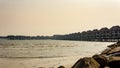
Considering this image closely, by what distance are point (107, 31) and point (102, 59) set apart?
118m

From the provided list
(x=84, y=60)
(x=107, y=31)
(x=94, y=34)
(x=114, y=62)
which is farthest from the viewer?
(x=94, y=34)

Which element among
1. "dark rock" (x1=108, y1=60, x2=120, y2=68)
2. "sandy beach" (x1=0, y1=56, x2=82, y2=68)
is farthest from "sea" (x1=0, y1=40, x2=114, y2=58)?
"dark rock" (x1=108, y1=60, x2=120, y2=68)

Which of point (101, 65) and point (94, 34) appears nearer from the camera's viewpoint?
point (101, 65)

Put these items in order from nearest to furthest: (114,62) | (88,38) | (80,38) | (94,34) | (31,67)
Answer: (114,62), (31,67), (94,34), (88,38), (80,38)

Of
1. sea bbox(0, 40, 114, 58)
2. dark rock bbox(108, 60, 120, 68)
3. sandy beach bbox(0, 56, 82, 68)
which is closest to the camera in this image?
dark rock bbox(108, 60, 120, 68)

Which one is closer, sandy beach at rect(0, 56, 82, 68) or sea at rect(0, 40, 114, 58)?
sandy beach at rect(0, 56, 82, 68)

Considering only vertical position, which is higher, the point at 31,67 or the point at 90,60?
the point at 90,60

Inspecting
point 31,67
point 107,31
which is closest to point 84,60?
point 31,67

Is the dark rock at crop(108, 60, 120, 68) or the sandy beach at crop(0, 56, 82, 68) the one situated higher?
the dark rock at crop(108, 60, 120, 68)

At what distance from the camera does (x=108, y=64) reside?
11.5 m

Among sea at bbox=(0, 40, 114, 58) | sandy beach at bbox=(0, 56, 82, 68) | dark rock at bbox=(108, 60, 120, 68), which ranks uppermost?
dark rock at bbox=(108, 60, 120, 68)

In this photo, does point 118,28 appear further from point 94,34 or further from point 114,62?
point 114,62

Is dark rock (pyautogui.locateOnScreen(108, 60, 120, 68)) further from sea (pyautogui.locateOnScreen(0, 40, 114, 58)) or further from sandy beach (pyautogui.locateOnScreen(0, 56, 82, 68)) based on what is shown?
sea (pyautogui.locateOnScreen(0, 40, 114, 58))

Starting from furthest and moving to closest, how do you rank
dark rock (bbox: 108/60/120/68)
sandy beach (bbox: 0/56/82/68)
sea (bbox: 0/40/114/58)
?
1. sea (bbox: 0/40/114/58)
2. sandy beach (bbox: 0/56/82/68)
3. dark rock (bbox: 108/60/120/68)
